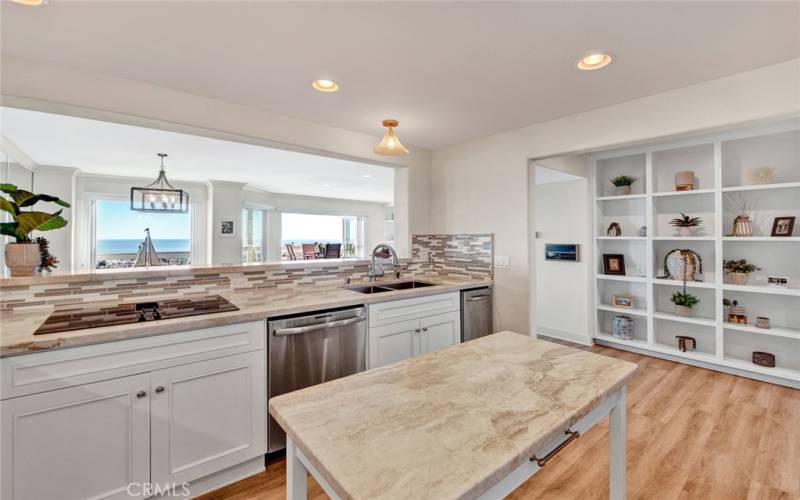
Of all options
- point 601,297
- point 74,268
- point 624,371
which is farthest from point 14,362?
point 74,268

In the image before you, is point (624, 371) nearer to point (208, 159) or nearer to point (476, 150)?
point (476, 150)

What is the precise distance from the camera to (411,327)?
2.67 meters

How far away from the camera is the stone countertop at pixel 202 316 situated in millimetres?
1427

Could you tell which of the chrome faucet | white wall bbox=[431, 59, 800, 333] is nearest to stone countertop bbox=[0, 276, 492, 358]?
the chrome faucet

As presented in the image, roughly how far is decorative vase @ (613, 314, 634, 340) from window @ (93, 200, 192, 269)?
701 cm

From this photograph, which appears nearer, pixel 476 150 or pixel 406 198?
pixel 476 150

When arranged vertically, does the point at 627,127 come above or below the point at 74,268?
above

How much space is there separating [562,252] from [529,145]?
1.82m

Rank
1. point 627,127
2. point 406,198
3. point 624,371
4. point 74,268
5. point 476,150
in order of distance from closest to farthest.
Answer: point 624,371
point 627,127
point 476,150
point 406,198
point 74,268

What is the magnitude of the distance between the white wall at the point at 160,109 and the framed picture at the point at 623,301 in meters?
3.12

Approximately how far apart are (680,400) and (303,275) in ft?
10.6

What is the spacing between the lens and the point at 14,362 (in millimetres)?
1379

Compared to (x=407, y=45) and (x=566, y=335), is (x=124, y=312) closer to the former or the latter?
(x=407, y=45)

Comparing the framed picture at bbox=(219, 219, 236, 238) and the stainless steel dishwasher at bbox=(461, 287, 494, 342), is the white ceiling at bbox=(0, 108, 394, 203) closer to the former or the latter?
the framed picture at bbox=(219, 219, 236, 238)
